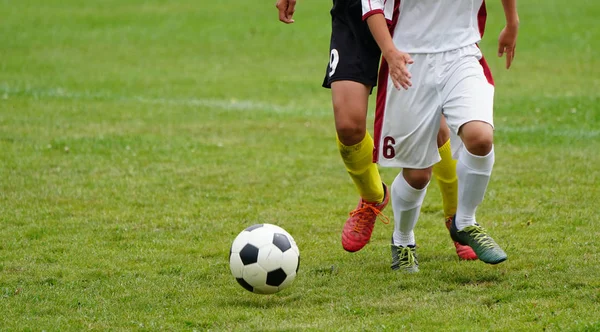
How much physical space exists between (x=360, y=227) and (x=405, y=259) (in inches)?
14.7

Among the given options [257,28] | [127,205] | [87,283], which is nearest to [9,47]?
[257,28]

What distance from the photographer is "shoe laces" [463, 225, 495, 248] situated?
515cm

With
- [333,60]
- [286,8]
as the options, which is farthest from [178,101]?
[333,60]

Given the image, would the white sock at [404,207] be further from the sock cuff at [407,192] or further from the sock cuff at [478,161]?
the sock cuff at [478,161]

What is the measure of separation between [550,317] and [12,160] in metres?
6.15

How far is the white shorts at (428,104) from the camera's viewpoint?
5.00m

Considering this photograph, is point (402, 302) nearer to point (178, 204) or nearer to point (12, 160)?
point (178, 204)

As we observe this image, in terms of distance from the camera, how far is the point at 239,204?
745 centimetres

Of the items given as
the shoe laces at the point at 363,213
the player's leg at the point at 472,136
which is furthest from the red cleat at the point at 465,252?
the shoe laces at the point at 363,213

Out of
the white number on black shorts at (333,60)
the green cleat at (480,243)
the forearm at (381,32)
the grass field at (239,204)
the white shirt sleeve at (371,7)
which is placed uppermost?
the white shirt sleeve at (371,7)

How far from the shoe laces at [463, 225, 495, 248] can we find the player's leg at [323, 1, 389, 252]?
0.69 metres

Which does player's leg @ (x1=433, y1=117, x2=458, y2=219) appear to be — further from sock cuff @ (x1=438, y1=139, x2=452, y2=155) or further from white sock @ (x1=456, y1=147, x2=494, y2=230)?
white sock @ (x1=456, y1=147, x2=494, y2=230)

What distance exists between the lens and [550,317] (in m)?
4.35

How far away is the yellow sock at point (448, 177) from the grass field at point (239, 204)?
31 centimetres
